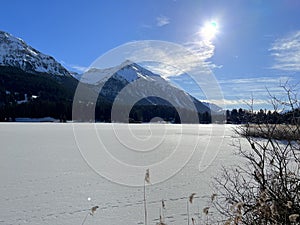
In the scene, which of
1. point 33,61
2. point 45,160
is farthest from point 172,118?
point 33,61

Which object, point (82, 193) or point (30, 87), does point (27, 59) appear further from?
point (82, 193)

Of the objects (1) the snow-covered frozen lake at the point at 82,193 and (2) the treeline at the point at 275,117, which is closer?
(2) the treeline at the point at 275,117

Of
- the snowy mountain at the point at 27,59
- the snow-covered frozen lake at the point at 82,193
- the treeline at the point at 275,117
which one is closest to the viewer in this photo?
the treeline at the point at 275,117

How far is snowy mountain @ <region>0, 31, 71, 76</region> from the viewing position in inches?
6108

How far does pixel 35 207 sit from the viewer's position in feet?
13.2

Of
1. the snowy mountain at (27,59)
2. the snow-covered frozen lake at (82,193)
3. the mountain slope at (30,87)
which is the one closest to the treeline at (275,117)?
the snow-covered frozen lake at (82,193)

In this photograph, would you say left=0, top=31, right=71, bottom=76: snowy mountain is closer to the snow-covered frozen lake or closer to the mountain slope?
the mountain slope

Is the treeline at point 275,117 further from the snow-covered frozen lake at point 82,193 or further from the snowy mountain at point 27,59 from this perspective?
the snowy mountain at point 27,59

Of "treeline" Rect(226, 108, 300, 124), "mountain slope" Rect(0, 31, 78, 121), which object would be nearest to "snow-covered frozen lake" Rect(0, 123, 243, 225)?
"treeline" Rect(226, 108, 300, 124)

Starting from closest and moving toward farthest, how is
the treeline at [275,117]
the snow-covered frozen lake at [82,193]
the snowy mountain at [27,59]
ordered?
1. the treeline at [275,117]
2. the snow-covered frozen lake at [82,193]
3. the snowy mountain at [27,59]

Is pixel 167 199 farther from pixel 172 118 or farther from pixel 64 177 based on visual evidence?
pixel 172 118

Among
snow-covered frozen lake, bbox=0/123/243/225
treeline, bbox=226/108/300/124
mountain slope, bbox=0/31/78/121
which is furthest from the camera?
mountain slope, bbox=0/31/78/121

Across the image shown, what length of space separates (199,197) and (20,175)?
3.65 metres

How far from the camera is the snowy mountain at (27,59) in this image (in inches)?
6108
